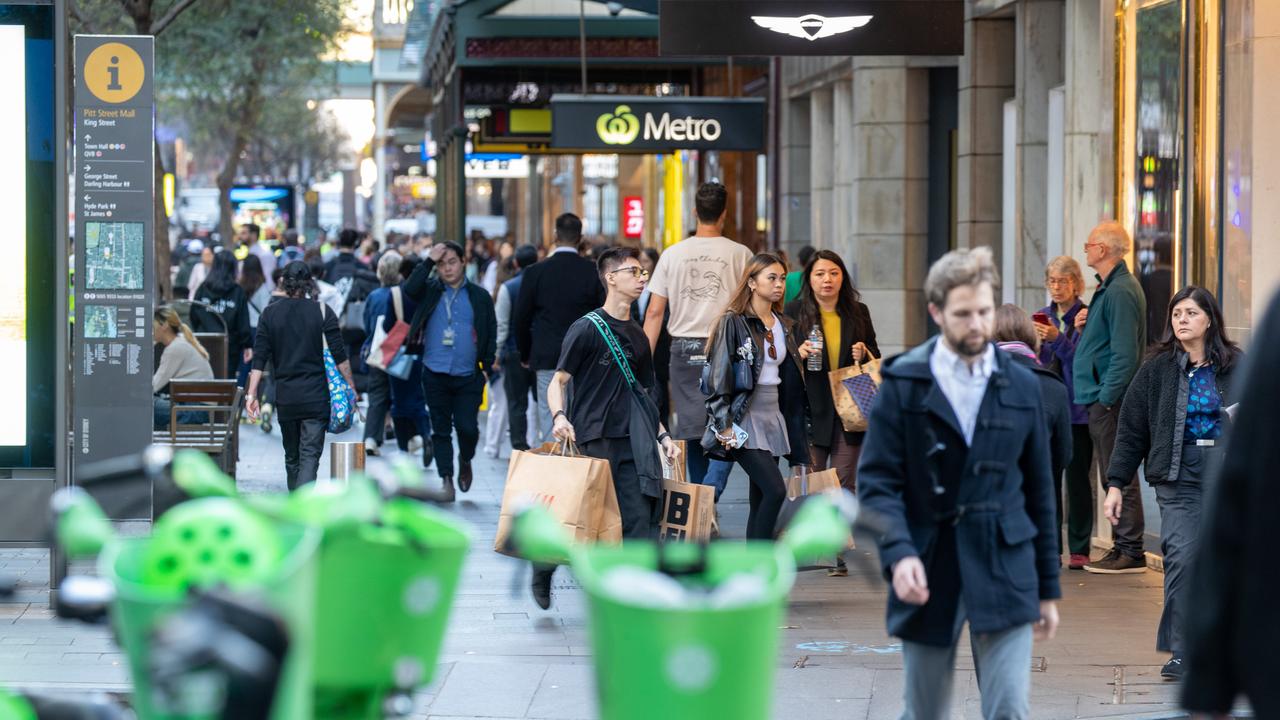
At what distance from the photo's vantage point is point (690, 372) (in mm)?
10797

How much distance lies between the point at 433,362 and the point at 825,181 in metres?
8.68

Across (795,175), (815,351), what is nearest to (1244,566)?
(815,351)

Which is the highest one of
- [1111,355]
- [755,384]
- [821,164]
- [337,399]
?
[821,164]

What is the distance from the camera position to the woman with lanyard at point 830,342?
403 inches

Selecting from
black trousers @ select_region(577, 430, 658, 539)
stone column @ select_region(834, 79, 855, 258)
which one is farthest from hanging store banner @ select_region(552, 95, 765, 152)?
black trousers @ select_region(577, 430, 658, 539)

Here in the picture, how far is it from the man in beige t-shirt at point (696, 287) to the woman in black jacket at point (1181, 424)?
3.30 metres

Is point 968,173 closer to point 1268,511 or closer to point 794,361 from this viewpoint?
point 794,361

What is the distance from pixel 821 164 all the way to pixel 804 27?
33.7ft

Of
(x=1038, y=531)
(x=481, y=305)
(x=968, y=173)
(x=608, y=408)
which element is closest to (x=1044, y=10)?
(x=968, y=173)

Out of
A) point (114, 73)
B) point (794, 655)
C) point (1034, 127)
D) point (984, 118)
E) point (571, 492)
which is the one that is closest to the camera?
point (794, 655)

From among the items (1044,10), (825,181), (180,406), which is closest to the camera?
(180,406)

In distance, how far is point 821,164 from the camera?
2119 centimetres

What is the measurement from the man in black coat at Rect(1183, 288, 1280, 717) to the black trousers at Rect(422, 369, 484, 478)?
10.0 m

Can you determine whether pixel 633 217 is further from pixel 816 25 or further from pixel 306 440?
pixel 816 25
